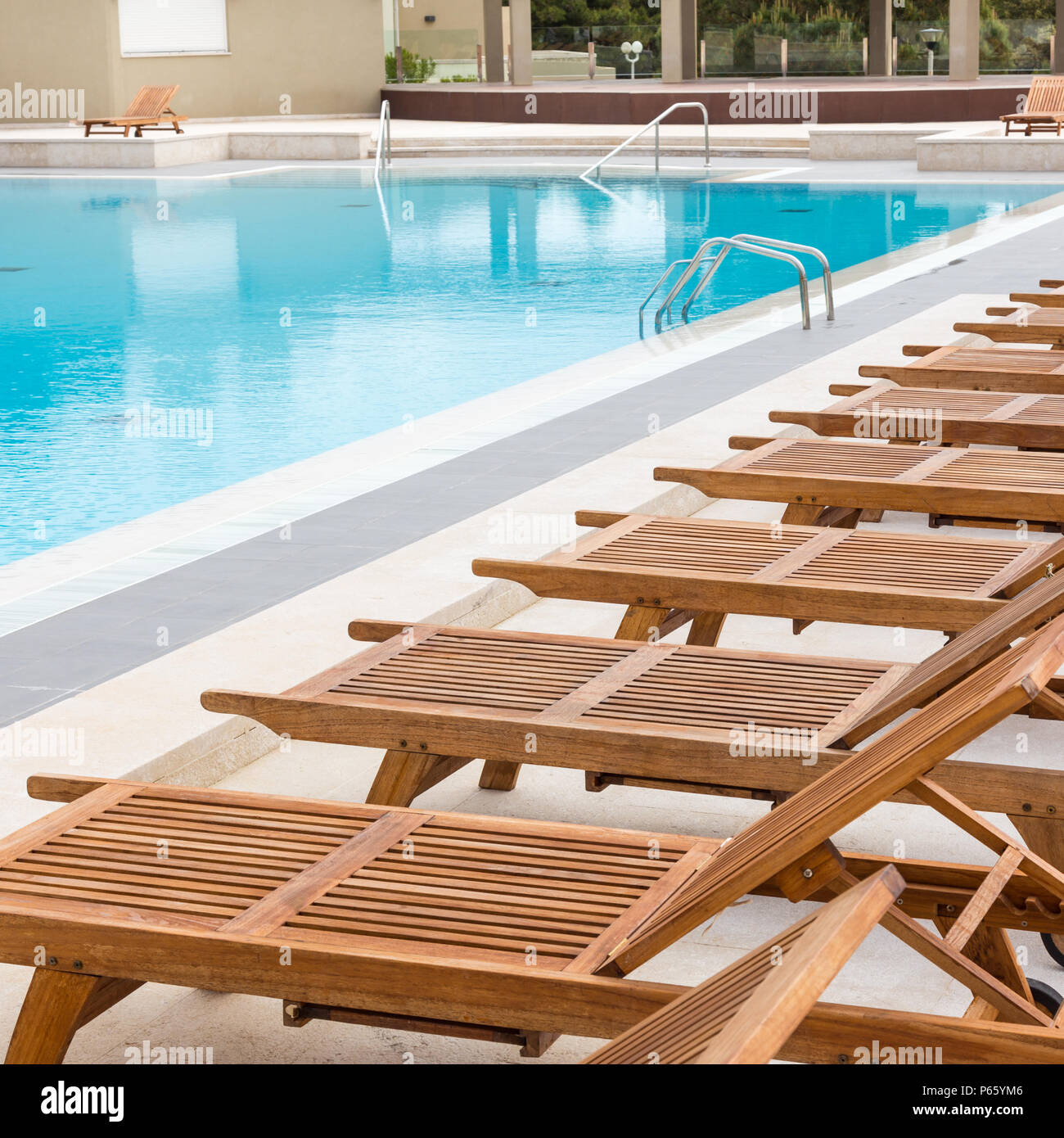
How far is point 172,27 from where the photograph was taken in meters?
34.7

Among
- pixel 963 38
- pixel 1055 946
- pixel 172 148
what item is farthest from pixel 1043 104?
pixel 1055 946


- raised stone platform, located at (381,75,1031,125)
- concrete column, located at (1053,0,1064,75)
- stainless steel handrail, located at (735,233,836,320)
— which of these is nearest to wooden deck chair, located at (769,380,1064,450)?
stainless steel handrail, located at (735,233,836,320)

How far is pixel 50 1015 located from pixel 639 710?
1.37 m

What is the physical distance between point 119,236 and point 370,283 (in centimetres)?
483

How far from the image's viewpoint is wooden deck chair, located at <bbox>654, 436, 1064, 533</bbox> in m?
5.29

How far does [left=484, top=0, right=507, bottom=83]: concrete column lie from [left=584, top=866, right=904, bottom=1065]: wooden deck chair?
3709 cm

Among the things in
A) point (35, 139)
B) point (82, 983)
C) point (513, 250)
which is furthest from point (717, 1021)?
point (35, 139)

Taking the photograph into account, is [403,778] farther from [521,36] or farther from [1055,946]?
[521,36]

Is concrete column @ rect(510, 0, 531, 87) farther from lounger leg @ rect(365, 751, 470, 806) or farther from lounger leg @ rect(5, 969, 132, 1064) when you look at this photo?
lounger leg @ rect(5, 969, 132, 1064)

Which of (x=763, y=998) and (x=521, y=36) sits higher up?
(x=521, y=36)

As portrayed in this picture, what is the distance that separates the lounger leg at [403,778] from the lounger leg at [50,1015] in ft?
3.22

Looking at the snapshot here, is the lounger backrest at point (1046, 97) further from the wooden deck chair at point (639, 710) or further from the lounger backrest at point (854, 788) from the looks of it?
the lounger backrest at point (854, 788)

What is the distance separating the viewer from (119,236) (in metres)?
19.4

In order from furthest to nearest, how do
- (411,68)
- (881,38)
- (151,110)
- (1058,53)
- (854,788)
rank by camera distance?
(411,68) → (881,38) → (1058,53) → (151,110) → (854,788)
